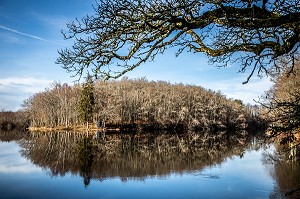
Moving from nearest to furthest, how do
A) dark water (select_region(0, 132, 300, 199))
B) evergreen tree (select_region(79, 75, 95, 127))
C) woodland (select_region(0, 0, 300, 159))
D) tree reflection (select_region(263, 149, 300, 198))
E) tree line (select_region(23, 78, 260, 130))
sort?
woodland (select_region(0, 0, 300, 159)) < tree reflection (select_region(263, 149, 300, 198)) < dark water (select_region(0, 132, 300, 199)) < evergreen tree (select_region(79, 75, 95, 127)) < tree line (select_region(23, 78, 260, 130))

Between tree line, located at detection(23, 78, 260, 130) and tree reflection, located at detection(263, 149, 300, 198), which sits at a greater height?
tree line, located at detection(23, 78, 260, 130)

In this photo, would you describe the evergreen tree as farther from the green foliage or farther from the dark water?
the dark water

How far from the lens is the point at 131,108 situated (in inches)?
2968

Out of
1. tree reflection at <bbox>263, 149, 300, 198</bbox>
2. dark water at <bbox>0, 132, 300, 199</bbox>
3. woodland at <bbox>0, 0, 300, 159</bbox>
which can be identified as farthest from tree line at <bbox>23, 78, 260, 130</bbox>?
tree reflection at <bbox>263, 149, 300, 198</bbox>

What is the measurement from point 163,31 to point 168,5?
577mm

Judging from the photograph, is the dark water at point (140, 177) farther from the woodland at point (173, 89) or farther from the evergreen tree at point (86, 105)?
the evergreen tree at point (86, 105)

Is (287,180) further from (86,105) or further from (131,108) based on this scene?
(131,108)

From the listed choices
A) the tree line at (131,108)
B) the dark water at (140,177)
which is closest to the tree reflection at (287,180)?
the dark water at (140,177)

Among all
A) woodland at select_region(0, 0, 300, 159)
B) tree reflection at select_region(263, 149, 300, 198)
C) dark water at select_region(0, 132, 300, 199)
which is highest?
woodland at select_region(0, 0, 300, 159)

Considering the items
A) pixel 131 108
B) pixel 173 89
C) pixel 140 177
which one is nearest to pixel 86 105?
pixel 131 108

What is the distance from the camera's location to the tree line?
72938 mm

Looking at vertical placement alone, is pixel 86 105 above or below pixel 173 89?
below

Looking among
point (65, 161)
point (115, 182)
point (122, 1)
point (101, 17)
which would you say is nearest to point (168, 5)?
point (122, 1)

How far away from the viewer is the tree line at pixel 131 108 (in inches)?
2872
